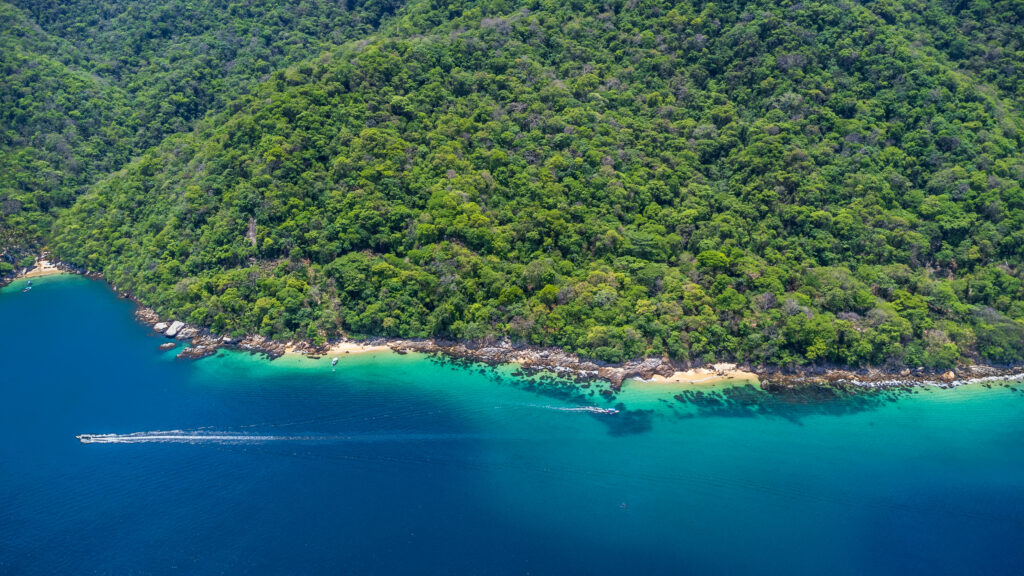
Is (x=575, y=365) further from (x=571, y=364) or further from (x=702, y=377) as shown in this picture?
(x=702, y=377)

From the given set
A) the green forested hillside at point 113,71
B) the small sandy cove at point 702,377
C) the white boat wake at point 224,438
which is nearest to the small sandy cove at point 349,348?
the white boat wake at point 224,438

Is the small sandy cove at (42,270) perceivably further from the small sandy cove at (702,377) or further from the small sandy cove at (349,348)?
the small sandy cove at (702,377)

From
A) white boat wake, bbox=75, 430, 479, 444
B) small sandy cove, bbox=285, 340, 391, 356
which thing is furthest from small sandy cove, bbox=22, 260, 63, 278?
small sandy cove, bbox=285, 340, 391, 356

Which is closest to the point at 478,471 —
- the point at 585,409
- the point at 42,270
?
the point at 585,409

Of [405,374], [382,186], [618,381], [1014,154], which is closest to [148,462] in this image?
[405,374]

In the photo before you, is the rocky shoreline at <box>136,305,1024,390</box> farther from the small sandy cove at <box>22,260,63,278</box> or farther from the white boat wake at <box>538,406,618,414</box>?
the small sandy cove at <box>22,260,63,278</box>

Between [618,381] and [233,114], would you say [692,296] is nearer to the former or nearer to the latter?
[618,381]
